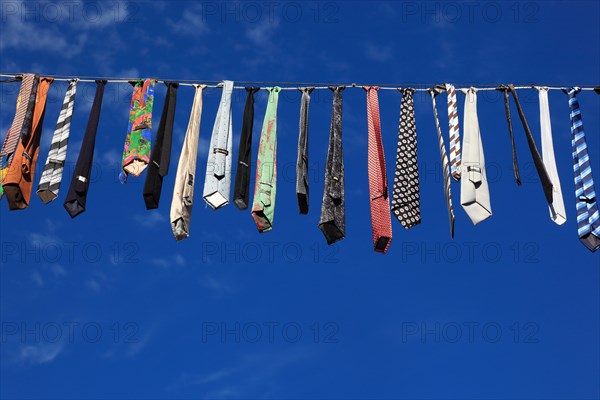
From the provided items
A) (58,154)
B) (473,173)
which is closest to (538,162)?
(473,173)

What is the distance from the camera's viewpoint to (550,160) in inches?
486

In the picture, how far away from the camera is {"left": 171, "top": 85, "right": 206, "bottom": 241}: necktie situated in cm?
1185

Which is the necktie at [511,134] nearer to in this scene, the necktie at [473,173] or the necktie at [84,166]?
the necktie at [473,173]

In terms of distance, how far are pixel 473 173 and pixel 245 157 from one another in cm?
300

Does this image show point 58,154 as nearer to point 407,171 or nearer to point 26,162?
point 26,162

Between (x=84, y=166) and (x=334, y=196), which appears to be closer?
(x=334, y=196)

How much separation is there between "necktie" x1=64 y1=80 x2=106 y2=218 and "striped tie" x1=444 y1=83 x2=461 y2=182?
4.74 m

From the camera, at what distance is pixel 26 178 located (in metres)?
12.1

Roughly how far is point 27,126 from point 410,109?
17.0 feet

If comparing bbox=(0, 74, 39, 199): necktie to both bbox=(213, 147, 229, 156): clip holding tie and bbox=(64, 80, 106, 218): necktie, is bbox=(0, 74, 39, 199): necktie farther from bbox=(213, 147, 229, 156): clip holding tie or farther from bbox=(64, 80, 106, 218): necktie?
bbox=(213, 147, 229, 156): clip holding tie

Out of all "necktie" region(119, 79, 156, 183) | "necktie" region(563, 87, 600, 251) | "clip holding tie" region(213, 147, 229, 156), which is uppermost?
"necktie" region(119, 79, 156, 183)

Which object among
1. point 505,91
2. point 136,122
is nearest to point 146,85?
point 136,122

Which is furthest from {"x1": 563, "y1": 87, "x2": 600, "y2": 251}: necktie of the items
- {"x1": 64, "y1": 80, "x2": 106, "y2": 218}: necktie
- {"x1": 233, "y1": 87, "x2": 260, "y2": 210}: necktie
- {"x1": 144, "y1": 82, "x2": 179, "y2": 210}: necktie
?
{"x1": 64, "y1": 80, "x2": 106, "y2": 218}: necktie

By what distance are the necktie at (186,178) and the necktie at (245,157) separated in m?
0.60
